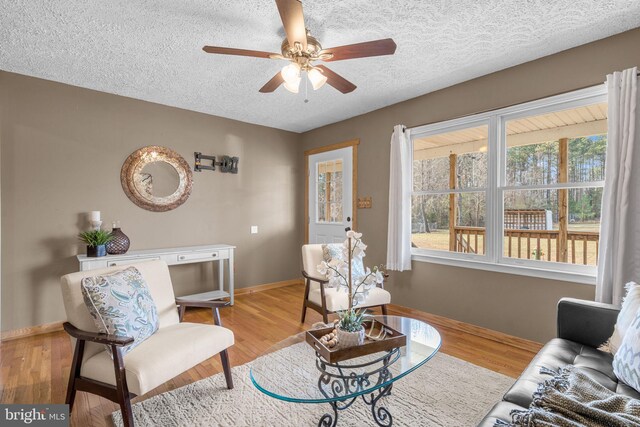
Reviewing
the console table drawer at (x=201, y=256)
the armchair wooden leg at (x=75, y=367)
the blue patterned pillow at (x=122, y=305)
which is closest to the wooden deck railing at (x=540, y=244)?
the console table drawer at (x=201, y=256)

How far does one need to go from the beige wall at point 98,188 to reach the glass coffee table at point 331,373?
289 cm

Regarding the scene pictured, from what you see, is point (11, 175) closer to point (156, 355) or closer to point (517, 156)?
point (156, 355)

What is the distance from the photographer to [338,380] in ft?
5.16

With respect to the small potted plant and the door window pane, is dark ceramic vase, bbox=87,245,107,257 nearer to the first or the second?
the small potted plant

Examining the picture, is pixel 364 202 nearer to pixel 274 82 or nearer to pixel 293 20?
pixel 274 82

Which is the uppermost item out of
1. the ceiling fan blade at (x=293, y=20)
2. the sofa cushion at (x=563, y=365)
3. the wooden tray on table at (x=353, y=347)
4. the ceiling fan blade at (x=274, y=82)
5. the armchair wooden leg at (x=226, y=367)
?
the ceiling fan blade at (x=293, y=20)

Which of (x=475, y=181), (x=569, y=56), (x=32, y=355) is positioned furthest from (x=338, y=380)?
(x=569, y=56)

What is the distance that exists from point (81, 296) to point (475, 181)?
138 inches

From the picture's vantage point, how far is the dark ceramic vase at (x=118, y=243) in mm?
3357

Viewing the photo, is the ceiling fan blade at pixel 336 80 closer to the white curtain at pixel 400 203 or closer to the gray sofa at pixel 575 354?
the white curtain at pixel 400 203

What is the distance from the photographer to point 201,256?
12.6ft

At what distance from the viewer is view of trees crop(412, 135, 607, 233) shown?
2637mm

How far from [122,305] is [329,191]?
11.5 feet

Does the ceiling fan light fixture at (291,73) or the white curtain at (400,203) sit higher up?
the ceiling fan light fixture at (291,73)
